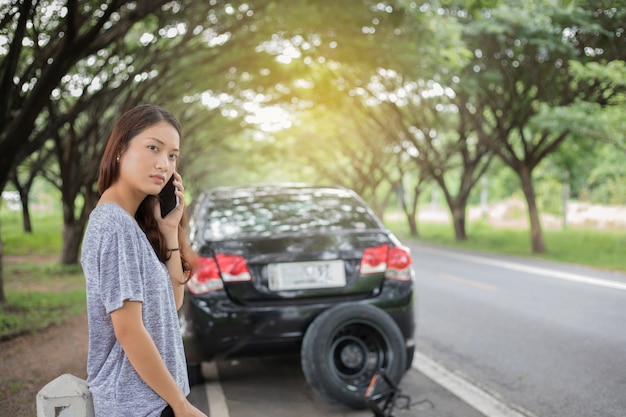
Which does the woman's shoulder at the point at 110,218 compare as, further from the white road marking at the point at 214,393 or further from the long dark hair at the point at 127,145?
the white road marking at the point at 214,393

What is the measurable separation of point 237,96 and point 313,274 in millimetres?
19028

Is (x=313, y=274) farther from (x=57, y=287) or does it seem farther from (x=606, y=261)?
(x=606, y=261)

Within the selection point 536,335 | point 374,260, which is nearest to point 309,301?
point 374,260

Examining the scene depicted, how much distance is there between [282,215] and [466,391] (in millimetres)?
2043

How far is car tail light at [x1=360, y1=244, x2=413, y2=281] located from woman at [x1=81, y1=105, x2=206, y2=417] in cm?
311

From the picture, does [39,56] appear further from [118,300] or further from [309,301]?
[118,300]

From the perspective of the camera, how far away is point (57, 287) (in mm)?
12547

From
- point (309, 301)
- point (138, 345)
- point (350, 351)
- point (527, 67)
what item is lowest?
point (350, 351)

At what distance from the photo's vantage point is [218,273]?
4.79m

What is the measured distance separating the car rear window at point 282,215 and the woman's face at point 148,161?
10.2ft

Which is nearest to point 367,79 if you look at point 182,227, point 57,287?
point 57,287

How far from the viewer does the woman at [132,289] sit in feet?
5.69

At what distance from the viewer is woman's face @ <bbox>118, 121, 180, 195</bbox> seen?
74.3 inches

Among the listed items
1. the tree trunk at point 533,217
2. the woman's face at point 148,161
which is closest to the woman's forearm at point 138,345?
the woman's face at point 148,161
